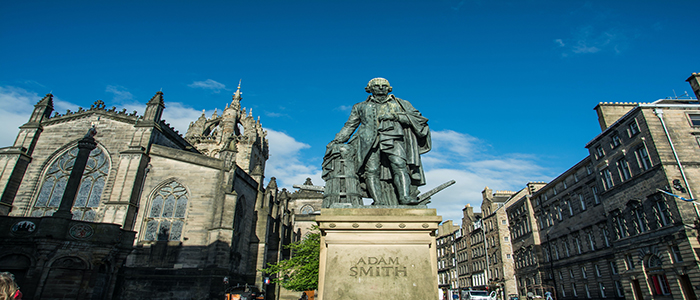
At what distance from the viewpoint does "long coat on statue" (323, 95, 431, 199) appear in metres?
5.28

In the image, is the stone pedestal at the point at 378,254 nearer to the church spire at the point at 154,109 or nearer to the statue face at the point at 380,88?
the statue face at the point at 380,88

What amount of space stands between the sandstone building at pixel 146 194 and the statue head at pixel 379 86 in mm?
18729

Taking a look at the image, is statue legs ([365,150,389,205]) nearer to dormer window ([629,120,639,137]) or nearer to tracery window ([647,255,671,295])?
tracery window ([647,255,671,295])

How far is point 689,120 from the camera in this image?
2494 centimetres

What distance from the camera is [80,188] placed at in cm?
2288

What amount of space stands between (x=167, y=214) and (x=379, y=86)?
21.6m

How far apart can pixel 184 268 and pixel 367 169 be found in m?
20.0

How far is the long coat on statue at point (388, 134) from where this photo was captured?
5.28 metres

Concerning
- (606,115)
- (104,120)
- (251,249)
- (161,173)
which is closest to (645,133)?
(606,115)

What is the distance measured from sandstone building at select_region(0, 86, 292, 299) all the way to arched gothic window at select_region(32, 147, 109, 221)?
5cm

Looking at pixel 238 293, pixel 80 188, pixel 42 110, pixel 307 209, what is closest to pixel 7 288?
pixel 238 293

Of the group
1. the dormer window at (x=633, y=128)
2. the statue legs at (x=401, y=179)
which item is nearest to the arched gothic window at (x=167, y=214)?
the statue legs at (x=401, y=179)

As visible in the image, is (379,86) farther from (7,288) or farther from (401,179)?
(7,288)

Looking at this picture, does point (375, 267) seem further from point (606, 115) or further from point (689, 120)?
point (606, 115)
